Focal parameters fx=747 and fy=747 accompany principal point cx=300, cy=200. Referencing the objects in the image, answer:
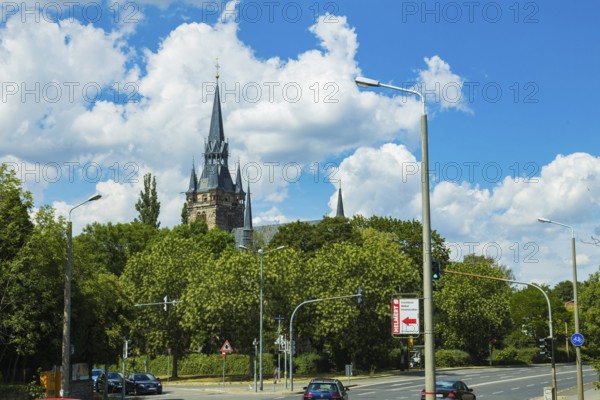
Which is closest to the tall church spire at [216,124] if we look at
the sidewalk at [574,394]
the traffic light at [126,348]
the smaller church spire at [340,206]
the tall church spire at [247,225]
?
the tall church spire at [247,225]

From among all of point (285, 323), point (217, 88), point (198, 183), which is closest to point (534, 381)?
point (285, 323)

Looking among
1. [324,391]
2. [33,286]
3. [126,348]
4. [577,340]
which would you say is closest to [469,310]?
[577,340]

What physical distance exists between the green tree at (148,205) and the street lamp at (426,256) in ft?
333

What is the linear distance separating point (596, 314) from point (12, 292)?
32.5 meters

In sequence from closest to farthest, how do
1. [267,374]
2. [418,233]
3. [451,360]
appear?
[267,374] < [451,360] < [418,233]

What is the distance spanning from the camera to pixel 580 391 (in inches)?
1196

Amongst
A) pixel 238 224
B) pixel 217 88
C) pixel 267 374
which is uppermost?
pixel 217 88

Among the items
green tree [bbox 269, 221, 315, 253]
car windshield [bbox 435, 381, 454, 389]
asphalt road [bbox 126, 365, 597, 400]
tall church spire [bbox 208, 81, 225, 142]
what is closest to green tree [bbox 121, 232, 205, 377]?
asphalt road [bbox 126, 365, 597, 400]

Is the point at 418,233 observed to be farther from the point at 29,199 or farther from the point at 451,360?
the point at 29,199

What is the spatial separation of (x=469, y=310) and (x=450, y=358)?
18.1 feet

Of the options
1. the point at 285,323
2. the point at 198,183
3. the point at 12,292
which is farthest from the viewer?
the point at 198,183

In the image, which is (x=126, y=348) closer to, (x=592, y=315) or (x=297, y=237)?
(x=592, y=315)

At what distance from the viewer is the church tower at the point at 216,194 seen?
181 m

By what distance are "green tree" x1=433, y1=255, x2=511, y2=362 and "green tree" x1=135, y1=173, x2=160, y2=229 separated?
49.3 m
